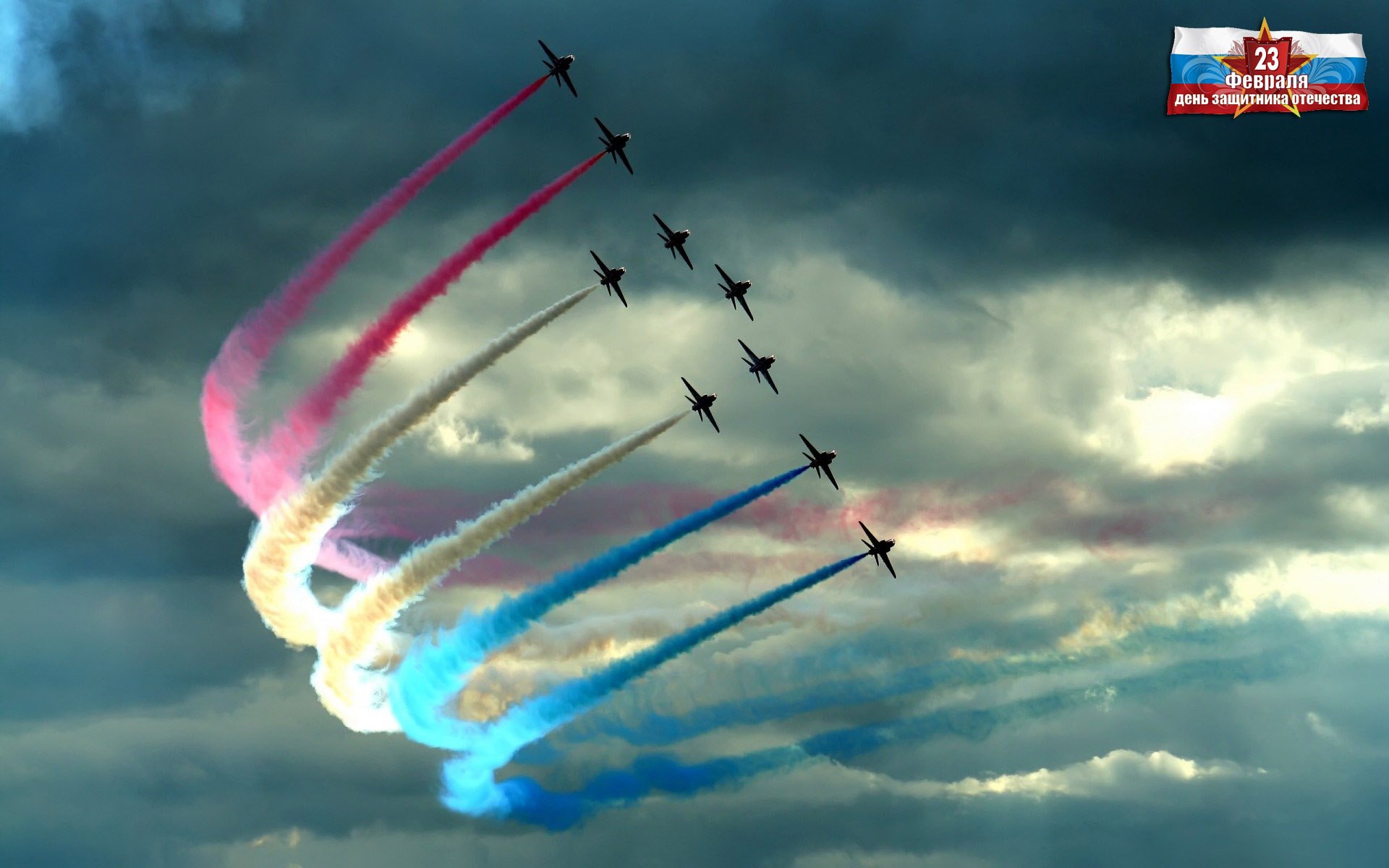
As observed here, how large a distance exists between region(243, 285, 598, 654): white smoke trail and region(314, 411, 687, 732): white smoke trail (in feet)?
4.66

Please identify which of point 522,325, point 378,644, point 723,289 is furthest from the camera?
point 723,289

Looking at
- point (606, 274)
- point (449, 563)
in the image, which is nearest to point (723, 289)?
point (606, 274)

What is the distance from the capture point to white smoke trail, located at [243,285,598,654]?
10900cm

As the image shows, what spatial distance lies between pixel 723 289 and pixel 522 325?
79.4 feet

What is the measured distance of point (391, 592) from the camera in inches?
4437

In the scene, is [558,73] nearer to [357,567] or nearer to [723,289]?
[723,289]

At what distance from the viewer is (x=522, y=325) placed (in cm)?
10812

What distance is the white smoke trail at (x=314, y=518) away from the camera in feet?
358

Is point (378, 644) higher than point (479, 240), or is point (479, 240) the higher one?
point (479, 240)

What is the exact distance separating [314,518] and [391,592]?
308 inches

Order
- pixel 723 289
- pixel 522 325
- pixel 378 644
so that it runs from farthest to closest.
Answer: pixel 723 289 < pixel 378 644 < pixel 522 325

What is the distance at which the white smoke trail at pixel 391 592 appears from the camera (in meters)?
110

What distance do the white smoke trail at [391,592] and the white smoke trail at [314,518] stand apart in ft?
4.66

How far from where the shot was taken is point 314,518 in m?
112
